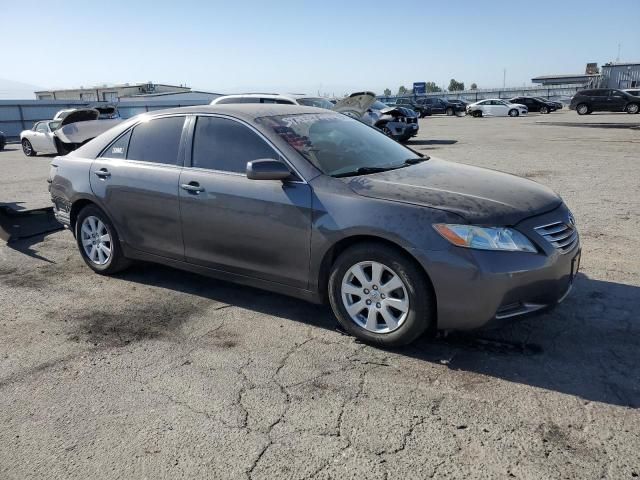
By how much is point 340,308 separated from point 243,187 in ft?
3.94

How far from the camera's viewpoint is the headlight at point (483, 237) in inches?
134

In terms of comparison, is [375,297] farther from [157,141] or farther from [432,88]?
[432,88]

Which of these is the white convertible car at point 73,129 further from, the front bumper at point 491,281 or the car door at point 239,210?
the front bumper at point 491,281

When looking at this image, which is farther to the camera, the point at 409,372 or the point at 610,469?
the point at 409,372

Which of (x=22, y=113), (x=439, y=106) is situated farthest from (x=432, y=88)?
(x=22, y=113)

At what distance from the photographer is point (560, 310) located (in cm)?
432

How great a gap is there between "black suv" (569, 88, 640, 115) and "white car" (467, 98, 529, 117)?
572 centimetres

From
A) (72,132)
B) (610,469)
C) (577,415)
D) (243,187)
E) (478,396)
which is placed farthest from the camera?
(72,132)

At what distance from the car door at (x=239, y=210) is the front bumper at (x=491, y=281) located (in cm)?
100

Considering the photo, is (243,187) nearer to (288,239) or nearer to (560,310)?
(288,239)

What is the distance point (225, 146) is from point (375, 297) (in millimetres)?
1786

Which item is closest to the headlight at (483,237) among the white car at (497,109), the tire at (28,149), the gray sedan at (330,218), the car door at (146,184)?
the gray sedan at (330,218)

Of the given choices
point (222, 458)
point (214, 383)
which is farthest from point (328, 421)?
point (214, 383)

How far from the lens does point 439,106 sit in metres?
47.3
